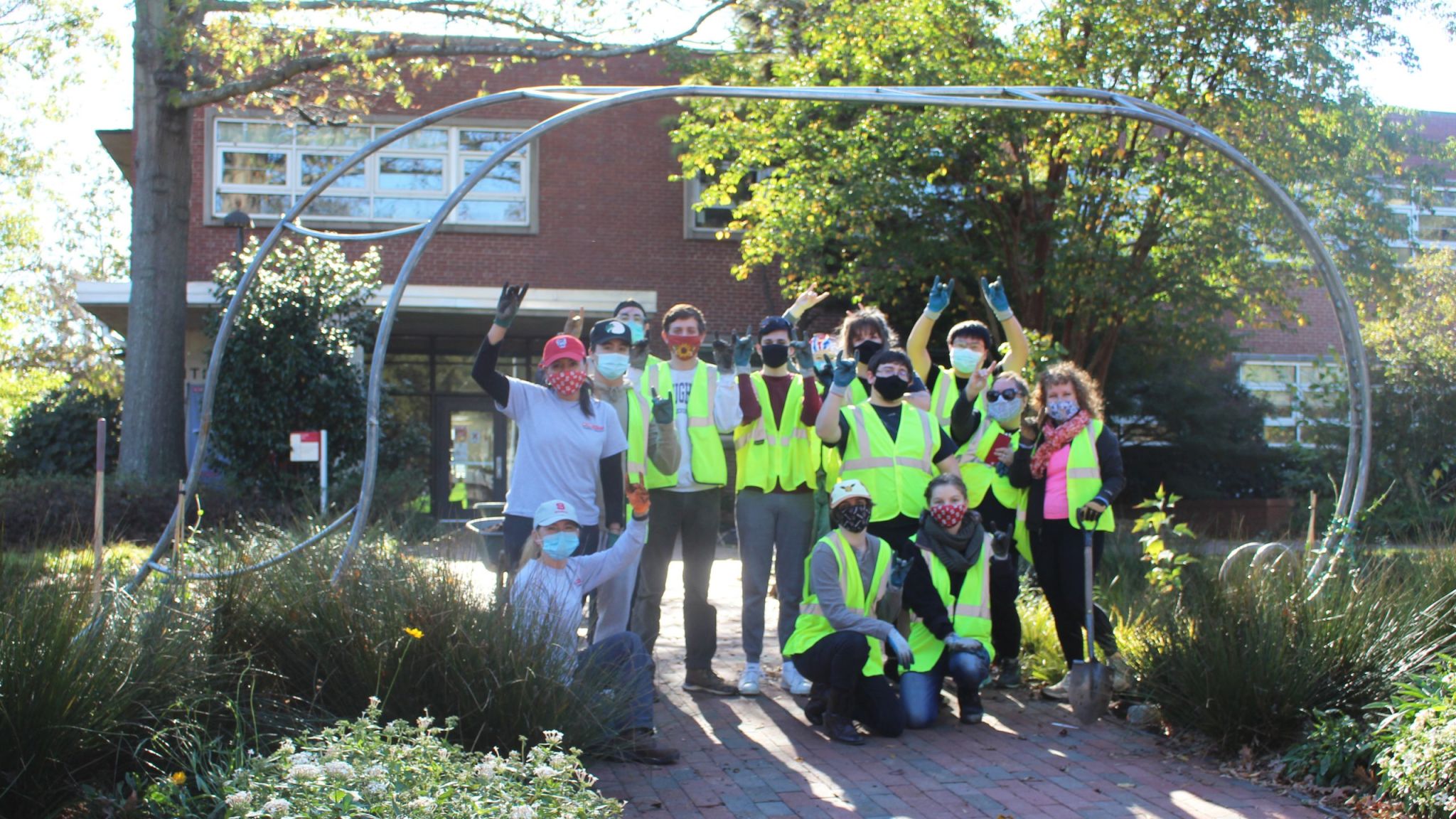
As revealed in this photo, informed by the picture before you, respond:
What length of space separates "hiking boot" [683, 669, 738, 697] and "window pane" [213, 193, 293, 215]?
15.4 metres

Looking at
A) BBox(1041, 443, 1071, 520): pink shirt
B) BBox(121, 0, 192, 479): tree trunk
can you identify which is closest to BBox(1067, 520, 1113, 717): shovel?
BBox(1041, 443, 1071, 520): pink shirt

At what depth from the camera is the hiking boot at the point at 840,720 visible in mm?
6094

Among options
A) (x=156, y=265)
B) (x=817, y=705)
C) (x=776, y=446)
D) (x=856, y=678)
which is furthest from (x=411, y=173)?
(x=856, y=678)

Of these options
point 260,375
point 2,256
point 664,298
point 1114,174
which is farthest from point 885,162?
point 2,256

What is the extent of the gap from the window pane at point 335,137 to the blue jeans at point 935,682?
16.6 meters

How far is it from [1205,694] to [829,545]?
180 cm

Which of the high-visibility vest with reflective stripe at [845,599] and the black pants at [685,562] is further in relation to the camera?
the black pants at [685,562]

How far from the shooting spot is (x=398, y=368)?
2152 centimetres

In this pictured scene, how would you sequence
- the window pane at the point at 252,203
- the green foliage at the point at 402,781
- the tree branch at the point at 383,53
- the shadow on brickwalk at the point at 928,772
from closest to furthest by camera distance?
the green foliage at the point at 402,781
the shadow on brickwalk at the point at 928,772
the tree branch at the point at 383,53
the window pane at the point at 252,203

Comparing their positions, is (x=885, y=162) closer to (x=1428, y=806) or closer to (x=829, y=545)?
(x=829, y=545)

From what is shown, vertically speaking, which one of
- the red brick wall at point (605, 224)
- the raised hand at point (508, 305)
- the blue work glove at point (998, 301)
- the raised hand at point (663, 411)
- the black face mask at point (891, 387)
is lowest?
the raised hand at point (663, 411)

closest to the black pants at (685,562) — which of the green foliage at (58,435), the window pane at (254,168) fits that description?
the green foliage at (58,435)

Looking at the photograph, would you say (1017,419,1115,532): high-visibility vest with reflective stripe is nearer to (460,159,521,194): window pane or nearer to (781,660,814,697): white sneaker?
(781,660,814,697): white sneaker

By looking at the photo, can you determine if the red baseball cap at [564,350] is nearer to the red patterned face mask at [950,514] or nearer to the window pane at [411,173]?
the red patterned face mask at [950,514]
